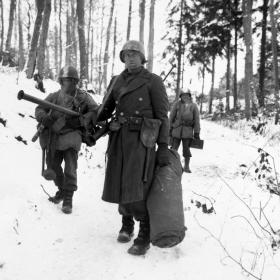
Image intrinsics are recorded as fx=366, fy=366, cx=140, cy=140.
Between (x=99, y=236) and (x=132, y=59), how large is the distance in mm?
2142

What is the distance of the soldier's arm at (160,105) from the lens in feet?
12.9

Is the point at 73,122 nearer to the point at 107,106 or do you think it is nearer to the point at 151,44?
the point at 107,106

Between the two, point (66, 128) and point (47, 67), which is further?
point (47, 67)

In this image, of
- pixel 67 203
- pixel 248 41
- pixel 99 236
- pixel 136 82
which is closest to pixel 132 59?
pixel 136 82

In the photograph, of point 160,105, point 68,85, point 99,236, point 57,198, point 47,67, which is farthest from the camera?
point 47,67

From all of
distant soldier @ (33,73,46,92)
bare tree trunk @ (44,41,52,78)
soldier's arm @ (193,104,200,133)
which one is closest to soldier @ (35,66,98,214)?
soldier's arm @ (193,104,200,133)

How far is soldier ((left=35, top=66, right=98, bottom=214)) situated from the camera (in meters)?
4.93

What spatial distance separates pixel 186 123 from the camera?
8.66 m

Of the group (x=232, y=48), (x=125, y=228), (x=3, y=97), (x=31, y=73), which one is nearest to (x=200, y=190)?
(x=125, y=228)

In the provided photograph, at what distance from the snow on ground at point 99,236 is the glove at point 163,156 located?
74 cm

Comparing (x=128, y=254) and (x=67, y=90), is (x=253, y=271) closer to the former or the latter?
(x=128, y=254)

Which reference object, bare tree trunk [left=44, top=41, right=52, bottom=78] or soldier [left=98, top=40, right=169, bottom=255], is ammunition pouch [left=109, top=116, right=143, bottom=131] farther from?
bare tree trunk [left=44, top=41, right=52, bottom=78]

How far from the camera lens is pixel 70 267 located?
11.9 feet

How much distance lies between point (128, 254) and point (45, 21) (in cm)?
1191
